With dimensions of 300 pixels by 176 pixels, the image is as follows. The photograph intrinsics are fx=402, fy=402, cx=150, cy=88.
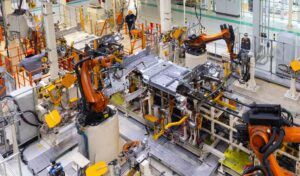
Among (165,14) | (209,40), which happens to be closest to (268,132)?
(209,40)

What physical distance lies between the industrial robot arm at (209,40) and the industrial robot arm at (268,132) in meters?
6.85

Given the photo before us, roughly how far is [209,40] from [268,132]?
23.8 feet

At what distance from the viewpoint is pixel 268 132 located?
18.6ft

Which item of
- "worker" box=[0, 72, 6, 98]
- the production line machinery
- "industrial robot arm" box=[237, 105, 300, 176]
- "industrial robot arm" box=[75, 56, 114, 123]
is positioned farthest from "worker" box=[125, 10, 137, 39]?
"industrial robot arm" box=[237, 105, 300, 176]

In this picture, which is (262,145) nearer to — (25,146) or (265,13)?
(25,146)

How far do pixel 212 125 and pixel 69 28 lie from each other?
33.5 feet

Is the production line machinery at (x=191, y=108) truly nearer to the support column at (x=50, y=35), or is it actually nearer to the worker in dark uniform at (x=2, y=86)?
the support column at (x=50, y=35)

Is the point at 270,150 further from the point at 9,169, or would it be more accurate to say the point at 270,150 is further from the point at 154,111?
the point at 9,169

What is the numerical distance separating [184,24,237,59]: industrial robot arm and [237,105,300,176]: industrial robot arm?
685 cm

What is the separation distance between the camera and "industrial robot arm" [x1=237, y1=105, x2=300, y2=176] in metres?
5.59

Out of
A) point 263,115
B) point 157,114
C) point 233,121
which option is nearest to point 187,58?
point 157,114

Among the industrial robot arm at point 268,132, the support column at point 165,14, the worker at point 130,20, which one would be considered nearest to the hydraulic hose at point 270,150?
the industrial robot arm at point 268,132

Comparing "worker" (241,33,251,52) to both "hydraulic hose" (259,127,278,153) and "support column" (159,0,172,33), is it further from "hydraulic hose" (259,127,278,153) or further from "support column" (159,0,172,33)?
"hydraulic hose" (259,127,278,153)

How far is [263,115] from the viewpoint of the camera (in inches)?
226
